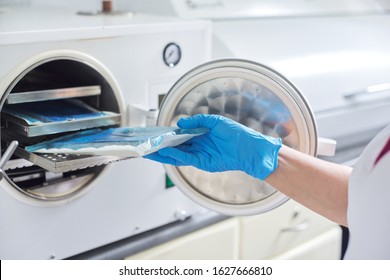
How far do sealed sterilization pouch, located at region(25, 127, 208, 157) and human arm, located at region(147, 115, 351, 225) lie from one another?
0.05 meters

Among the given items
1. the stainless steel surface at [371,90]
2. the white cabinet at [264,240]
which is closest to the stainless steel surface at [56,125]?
the white cabinet at [264,240]

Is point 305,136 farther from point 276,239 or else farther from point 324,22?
point 324,22

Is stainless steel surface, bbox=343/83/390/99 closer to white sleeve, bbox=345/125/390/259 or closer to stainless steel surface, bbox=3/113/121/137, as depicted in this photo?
stainless steel surface, bbox=3/113/121/137

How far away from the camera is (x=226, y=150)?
1.29 meters

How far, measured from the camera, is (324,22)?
243 centimetres

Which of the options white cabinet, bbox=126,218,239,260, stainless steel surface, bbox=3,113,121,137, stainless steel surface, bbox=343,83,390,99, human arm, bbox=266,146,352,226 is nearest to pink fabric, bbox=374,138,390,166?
human arm, bbox=266,146,352,226

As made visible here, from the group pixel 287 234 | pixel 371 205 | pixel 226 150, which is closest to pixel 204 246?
pixel 287 234

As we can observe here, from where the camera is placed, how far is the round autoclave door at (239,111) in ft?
4.38

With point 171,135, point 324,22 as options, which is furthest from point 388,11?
point 171,135

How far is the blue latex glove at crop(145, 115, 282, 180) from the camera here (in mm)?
1246

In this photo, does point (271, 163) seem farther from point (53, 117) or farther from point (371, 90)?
point (371, 90)

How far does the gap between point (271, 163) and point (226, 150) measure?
0.39 feet

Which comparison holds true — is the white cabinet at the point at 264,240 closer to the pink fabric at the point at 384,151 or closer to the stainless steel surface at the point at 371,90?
the stainless steel surface at the point at 371,90

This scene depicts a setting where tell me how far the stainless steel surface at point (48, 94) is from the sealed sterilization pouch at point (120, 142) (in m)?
0.11
